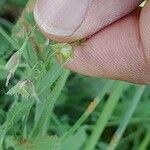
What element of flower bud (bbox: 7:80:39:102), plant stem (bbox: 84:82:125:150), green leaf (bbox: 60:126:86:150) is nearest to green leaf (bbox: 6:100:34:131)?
flower bud (bbox: 7:80:39:102)

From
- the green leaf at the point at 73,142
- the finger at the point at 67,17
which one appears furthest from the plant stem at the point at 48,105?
the green leaf at the point at 73,142

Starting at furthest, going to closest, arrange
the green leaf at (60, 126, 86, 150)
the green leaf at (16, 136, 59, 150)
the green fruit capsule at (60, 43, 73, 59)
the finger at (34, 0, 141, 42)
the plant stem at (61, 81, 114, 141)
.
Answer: the green leaf at (60, 126, 86, 150) < the plant stem at (61, 81, 114, 141) < the green leaf at (16, 136, 59, 150) < the finger at (34, 0, 141, 42) < the green fruit capsule at (60, 43, 73, 59)

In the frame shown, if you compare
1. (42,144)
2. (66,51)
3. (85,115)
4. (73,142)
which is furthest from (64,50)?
(73,142)

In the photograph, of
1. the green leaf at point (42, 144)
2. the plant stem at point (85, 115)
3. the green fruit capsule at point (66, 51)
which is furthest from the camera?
the plant stem at point (85, 115)

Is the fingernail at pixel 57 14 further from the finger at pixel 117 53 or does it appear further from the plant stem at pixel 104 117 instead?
the plant stem at pixel 104 117

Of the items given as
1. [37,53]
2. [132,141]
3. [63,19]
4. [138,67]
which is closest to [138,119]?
[132,141]

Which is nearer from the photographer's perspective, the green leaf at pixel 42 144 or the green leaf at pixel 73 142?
the green leaf at pixel 42 144

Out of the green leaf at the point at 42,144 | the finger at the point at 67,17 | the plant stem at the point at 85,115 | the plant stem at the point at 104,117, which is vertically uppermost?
the finger at the point at 67,17

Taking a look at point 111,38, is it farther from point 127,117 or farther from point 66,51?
point 127,117

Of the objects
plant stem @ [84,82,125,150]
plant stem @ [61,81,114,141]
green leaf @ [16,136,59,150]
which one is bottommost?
plant stem @ [84,82,125,150]

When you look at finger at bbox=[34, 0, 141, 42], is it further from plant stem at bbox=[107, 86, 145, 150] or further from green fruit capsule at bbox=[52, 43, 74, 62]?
plant stem at bbox=[107, 86, 145, 150]
